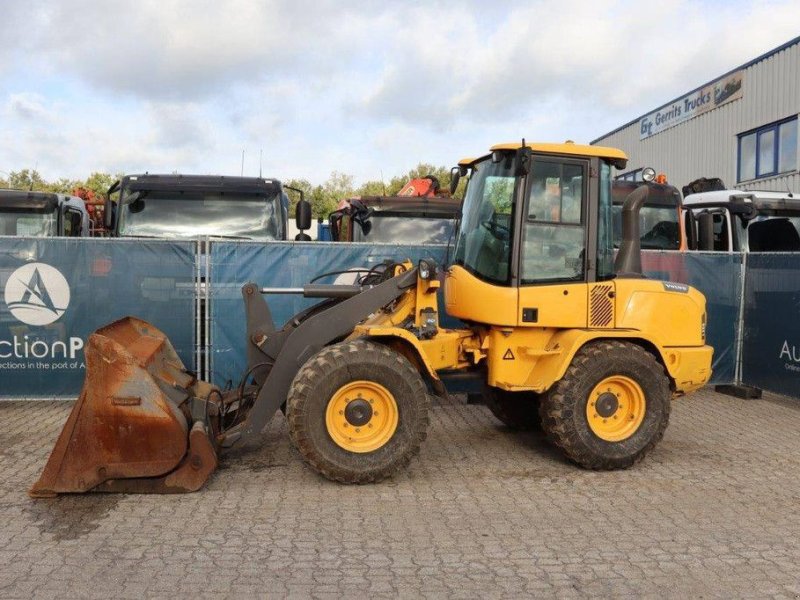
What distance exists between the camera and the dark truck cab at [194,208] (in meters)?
9.80

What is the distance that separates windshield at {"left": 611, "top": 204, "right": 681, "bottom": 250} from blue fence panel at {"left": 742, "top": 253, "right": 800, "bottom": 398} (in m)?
1.47

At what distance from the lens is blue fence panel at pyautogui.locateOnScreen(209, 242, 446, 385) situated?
873 centimetres

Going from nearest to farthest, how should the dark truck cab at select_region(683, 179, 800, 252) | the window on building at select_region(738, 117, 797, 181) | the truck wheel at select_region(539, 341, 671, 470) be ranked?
the truck wheel at select_region(539, 341, 671, 470), the dark truck cab at select_region(683, 179, 800, 252), the window on building at select_region(738, 117, 797, 181)

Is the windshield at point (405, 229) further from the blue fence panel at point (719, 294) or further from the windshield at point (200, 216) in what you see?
the blue fence panel at point (719, 294)

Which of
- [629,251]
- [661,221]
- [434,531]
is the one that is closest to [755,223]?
[661,221]

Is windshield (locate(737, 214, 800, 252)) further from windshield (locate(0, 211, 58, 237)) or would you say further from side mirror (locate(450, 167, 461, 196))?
windshield (locate(0, 211, 58, 237))

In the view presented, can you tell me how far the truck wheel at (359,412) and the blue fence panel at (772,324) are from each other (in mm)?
5559

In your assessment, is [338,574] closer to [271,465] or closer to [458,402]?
[271,465]

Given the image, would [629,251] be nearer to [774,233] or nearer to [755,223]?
[755,223]

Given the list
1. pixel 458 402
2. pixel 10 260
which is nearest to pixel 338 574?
pixel 458 402

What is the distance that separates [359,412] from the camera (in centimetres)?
574

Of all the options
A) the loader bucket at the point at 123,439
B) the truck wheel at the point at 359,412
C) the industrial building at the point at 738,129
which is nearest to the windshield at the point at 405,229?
the truck wheel at the point at 359,412

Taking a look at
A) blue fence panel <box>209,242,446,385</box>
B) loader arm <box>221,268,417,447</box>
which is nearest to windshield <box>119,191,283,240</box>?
blue fence panel <box>209,242,446,385</box>

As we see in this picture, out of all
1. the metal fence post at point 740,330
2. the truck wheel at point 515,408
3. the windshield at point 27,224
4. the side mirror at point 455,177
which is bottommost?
the truck wheel at point 515,408
